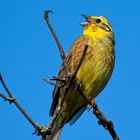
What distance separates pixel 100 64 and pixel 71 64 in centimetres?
50

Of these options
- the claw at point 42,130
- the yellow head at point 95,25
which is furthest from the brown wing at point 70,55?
the claw at point 42,130

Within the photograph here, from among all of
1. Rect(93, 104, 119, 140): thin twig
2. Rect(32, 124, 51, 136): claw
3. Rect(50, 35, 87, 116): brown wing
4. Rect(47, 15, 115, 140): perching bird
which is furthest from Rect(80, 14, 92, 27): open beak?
Rect(32, 124, 51, 136): claw

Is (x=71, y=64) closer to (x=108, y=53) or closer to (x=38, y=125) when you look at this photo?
(x=108, y=53)

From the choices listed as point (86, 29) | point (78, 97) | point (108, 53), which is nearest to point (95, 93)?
point (78, 97)

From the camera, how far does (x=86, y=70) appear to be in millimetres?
6738

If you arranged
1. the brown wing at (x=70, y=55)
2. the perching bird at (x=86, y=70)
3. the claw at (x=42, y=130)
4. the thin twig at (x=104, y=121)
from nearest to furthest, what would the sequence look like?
the claw at (x=42, y=130) → the thin twig at (x=104, y=121) → the perching bird at (x=86, y=70) → the brown wing at (x=70, y=55)

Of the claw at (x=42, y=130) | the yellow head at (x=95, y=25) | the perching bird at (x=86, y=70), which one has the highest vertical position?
the yellow head at (x=95, y=25)

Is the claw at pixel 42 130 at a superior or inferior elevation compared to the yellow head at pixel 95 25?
inferior

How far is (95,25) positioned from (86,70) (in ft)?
4.96

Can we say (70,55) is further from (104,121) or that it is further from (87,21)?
(104,121)

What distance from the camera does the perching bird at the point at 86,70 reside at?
22.3 feet

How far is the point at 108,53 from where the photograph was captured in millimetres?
7227

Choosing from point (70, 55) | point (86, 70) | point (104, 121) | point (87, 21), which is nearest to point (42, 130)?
point (104, 121)

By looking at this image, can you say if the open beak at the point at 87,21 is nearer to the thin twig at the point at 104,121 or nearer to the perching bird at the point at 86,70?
the perching bird at the point at 86,70
